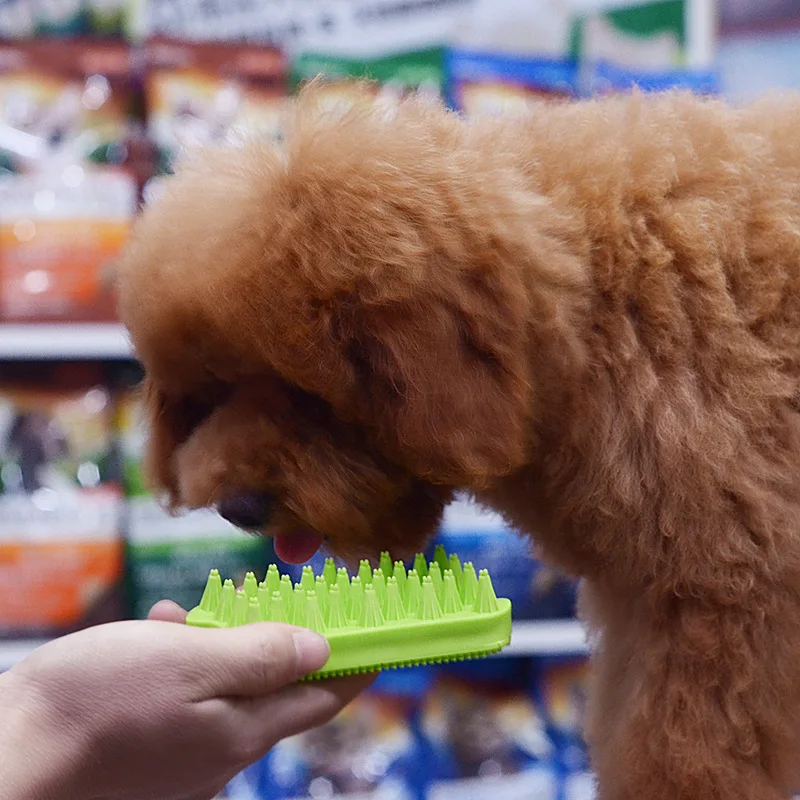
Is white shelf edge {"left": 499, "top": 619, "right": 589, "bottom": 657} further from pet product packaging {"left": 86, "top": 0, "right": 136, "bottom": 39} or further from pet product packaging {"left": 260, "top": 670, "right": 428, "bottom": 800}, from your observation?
pet product packaging {"left": 86, "top": 0, "right": 136, "bottom": 39}

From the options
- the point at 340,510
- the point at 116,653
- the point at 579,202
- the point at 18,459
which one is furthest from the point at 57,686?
the point at 18,459

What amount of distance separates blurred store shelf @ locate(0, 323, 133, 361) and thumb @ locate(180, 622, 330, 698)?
85 cm

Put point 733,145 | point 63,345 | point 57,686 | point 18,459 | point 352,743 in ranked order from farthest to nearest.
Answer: point 352,743
point 18,459
point 63,345
point 733,145
point 57,686

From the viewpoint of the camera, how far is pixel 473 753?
1.68 m

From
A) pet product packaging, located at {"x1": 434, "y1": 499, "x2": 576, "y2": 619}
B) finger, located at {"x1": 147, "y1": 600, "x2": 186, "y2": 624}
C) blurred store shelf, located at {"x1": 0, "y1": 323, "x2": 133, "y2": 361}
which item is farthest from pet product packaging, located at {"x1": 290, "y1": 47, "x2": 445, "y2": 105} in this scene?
finger, located at {"x1": 147, "y1": 600, "x2": 186, "y2": 624}

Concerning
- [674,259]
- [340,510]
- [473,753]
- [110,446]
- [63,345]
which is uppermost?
[674,259]

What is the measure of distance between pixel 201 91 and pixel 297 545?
3.47 feet

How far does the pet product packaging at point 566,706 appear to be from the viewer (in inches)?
65.2

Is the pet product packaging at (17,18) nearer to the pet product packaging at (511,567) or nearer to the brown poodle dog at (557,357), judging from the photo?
the brown poodle dog at (557,357)

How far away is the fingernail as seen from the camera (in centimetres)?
69

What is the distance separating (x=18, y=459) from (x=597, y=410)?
1.19 metres

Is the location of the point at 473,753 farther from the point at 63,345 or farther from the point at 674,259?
the point at 674,259

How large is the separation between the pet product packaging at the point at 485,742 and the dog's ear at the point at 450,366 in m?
1.13

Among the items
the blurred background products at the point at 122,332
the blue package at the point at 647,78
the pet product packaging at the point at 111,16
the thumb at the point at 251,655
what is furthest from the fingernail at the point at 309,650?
the pet product packaging at the point at 111,16
